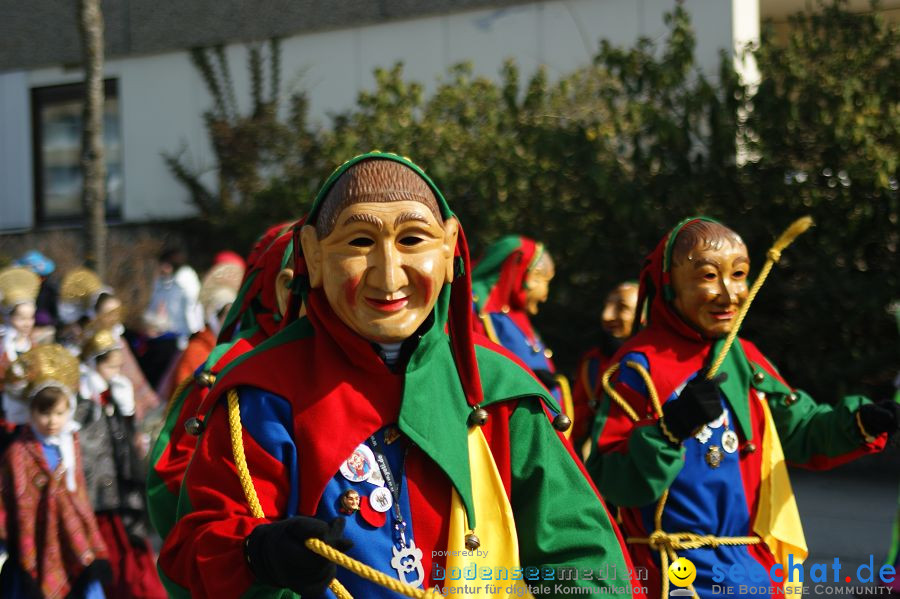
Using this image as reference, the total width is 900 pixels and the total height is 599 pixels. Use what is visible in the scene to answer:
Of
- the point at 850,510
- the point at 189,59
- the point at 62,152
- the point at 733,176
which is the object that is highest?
the point at 189,59

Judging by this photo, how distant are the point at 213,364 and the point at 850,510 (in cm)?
642

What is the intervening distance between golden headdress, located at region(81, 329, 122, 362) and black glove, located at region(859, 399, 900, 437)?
4.28 metres

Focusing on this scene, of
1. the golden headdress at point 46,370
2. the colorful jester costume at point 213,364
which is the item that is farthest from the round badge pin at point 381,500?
the golden headdress at point 46,370

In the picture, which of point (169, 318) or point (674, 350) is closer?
point (674, 350)

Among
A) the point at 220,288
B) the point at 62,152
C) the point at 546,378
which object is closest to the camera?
the point at 546,378

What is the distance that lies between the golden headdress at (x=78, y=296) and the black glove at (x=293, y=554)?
716 cm

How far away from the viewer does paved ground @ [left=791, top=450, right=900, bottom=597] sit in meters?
7.74

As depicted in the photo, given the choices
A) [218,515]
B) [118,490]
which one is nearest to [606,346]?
[118,490]

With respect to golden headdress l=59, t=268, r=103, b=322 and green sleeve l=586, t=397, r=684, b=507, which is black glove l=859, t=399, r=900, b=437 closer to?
green sleeve l=586, t=397, r=684, b=507

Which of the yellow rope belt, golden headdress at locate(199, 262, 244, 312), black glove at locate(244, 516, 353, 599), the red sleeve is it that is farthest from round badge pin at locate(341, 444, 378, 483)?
golden headdress at locate(199, 262, 244, 312)

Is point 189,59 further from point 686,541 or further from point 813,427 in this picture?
point 686,541

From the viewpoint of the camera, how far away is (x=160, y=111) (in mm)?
15945

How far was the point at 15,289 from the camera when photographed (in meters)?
7.96

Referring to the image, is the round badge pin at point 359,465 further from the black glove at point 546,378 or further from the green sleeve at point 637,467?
the black glove at point 546,378
